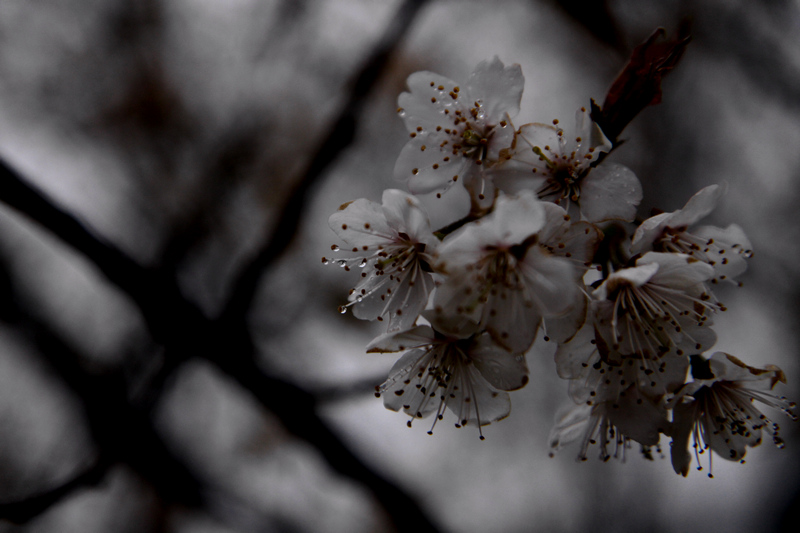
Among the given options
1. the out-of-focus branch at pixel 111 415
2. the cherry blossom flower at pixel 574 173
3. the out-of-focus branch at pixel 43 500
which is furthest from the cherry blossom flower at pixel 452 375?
the out-of-focus branch at pixel 111 415

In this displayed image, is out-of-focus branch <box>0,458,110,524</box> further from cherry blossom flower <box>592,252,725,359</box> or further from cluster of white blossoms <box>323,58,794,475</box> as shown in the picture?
cherry blossom flower <box>592,252,725,359</box>

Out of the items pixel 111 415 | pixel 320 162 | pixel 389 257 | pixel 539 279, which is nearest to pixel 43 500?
pixel 111 415

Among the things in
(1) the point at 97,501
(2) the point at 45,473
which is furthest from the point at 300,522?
(2) the point at 45,473

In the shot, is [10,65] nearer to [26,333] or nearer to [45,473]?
[26,333]

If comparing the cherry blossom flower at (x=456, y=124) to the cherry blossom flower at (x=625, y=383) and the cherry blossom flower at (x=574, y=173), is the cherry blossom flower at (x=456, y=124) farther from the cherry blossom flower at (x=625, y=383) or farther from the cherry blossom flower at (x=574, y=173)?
the cherry blossom flower at (x=625, y=383)

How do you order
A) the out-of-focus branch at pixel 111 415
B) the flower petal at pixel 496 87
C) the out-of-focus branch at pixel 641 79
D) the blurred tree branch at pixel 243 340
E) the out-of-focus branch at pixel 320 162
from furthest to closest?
the out-of-focus branch at pixel 111 415 → the out-of-focus branch at pixel 320 162 → the blurred tree branch at pixel 243 340 → the flower petal at pixel 496 87 → the out-of-focus branch at pixel 641 79
